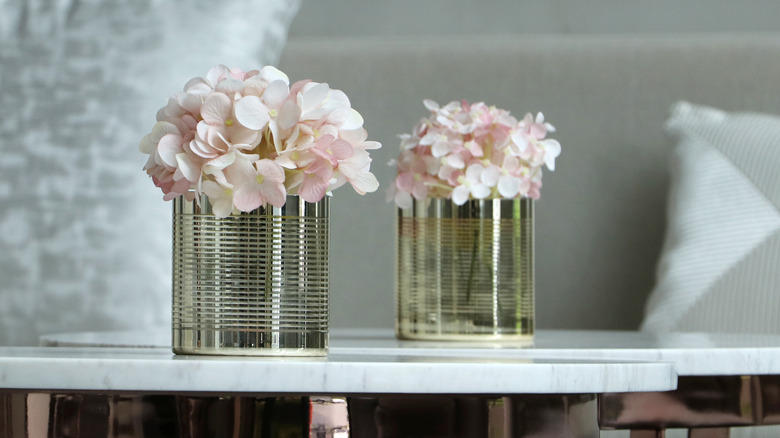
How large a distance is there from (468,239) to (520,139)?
0.10 meters

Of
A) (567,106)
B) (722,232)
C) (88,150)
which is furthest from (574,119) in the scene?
(88,150)

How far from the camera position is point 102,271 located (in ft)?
4.67

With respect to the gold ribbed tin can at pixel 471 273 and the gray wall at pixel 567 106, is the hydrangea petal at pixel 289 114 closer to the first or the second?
the gold ribbed tin can at pixel 471 273

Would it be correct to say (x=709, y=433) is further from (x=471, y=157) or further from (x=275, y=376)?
(x=275, y=376)

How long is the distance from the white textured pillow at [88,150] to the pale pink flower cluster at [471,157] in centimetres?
51

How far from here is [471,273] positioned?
999 millimetres

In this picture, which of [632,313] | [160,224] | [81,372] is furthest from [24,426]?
[632,313]

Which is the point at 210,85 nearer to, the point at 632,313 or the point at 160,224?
the point at 160,224

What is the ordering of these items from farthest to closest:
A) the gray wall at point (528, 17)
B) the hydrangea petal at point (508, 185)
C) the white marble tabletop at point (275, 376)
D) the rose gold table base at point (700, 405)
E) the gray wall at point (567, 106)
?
the gray wall at point (528, 17) < the gray wall at point (567, 106) < the hydrangea petal at point (508, 185) < the rose gold table base at point (700, 405) < the white marble tabletop at point (275, 376)

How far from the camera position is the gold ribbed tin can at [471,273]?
3.26ft

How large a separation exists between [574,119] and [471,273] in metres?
0.84

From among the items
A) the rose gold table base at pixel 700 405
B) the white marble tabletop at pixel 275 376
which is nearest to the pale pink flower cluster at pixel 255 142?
the white marble tabletop at pixel 275 376

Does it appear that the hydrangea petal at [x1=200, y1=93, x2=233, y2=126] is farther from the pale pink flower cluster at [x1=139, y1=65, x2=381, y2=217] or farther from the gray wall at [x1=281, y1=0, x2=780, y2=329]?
the gray wall at [x1=281, y1=0, x2=780, y2=329]

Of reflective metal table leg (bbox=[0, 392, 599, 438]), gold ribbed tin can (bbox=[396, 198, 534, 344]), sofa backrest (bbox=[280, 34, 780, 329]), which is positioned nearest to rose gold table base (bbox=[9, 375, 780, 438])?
reflective metal table leg (bbox=[0, 392, 599, 438])
